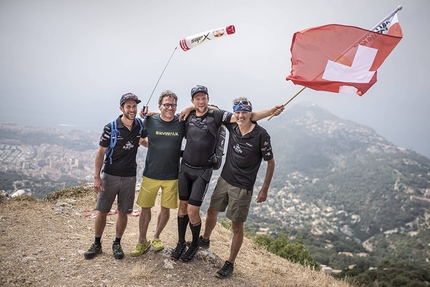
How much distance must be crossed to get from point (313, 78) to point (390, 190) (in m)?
164

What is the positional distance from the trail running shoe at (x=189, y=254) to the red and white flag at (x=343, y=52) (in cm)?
398

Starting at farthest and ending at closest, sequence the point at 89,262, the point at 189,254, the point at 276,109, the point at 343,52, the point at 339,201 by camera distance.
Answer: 1. the point at 339,201
2. the point at 343,52
3. the point at 189,254
4. the point at 89,262
5. the point at 276,109

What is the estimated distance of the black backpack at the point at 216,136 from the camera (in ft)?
16.3

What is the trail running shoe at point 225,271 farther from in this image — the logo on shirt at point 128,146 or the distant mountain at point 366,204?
the distant mountain at point 366,204

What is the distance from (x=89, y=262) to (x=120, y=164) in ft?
6.17

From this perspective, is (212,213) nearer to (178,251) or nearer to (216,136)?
(178,251)

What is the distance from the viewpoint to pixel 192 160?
493 cm

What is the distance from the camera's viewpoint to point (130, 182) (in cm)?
506

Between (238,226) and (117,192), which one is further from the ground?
(117,192)

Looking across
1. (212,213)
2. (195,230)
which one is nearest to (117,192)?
(195,230)

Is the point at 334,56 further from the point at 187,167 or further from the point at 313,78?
the point at 187,167

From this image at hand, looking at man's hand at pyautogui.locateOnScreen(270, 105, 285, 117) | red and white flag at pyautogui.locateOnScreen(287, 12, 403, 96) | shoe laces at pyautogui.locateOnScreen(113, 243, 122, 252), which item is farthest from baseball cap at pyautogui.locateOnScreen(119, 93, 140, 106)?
red and white flag at pyautogui.locateOnScreen(287, 12, 403, 96)

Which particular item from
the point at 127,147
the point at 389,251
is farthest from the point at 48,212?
the point at 389,251

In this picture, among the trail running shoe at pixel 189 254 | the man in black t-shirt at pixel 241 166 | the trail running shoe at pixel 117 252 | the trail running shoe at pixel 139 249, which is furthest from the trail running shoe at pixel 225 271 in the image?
the trail running shoe at pixel 117 252
